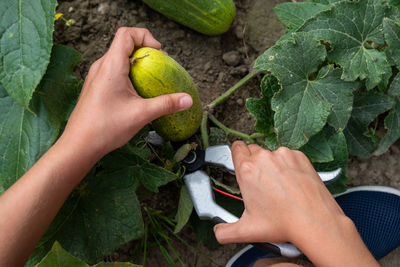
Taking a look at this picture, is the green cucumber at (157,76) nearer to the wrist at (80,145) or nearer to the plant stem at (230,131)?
the wrist at (80,145)

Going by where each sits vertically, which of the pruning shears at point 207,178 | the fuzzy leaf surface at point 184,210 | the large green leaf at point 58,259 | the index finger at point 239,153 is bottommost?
the fuzzy leaf surface at point 184,210

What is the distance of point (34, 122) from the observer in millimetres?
1164

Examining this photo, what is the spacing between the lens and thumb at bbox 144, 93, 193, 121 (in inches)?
41.3

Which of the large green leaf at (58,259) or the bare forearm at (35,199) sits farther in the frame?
the bare forearm at (35,199)

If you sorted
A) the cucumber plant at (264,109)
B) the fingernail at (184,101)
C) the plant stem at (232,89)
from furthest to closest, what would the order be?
the plant stem at (232,89), the cucumber plant at (264,109), the fingernail at (184,101)

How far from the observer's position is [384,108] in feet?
4.58

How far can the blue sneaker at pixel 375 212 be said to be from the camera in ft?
5.23

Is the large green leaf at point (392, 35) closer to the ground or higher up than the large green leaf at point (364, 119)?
higher up

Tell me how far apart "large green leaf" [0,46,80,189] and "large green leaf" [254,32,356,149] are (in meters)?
0.64

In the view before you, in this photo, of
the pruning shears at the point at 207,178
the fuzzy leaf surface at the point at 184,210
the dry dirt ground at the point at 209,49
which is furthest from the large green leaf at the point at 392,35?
the fuzzy leaf surface at the point at 184,210

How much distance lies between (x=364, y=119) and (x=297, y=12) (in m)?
0.47

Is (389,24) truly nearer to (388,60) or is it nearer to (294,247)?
(388,60)

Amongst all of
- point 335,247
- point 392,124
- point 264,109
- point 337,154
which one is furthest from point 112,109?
point 392,124

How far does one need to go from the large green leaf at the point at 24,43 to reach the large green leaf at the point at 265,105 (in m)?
0.67
